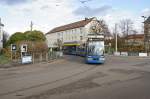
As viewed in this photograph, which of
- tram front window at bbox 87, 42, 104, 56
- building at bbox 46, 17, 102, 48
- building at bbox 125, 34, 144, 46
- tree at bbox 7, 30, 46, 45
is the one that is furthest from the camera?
building at bbox 46, 17, 102, 48

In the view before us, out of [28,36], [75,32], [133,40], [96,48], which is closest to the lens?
[96,48]

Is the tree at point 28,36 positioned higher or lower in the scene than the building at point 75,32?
lower

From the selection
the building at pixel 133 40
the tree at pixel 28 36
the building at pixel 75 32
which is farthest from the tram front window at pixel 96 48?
the building at pixel 75 32

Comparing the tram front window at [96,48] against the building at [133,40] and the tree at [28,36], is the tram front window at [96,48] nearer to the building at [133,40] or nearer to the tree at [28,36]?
the tree at [28,36]

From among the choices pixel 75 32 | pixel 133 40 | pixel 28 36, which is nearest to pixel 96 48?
pixel 28 36

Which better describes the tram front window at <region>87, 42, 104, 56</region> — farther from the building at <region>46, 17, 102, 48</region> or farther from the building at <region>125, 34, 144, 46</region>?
the building at <region>46, 17, 102, 48</region>

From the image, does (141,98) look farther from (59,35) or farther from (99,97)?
(59,35)

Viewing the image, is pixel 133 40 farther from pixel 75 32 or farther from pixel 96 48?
pixel 96 48

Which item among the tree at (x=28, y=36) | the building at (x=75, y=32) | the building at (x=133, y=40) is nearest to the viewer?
the tree at (x=28, y=36)

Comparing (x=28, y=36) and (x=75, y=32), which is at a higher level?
(x=75, y=32)

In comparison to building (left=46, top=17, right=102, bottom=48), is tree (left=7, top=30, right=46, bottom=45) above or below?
below

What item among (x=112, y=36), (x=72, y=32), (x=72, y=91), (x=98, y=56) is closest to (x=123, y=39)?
(x=112, y=36)

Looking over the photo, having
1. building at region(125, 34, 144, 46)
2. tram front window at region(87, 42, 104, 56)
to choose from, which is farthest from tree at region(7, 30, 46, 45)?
building at region(125, 34, 144, 46)

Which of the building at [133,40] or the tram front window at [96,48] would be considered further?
the building at [133,40]
